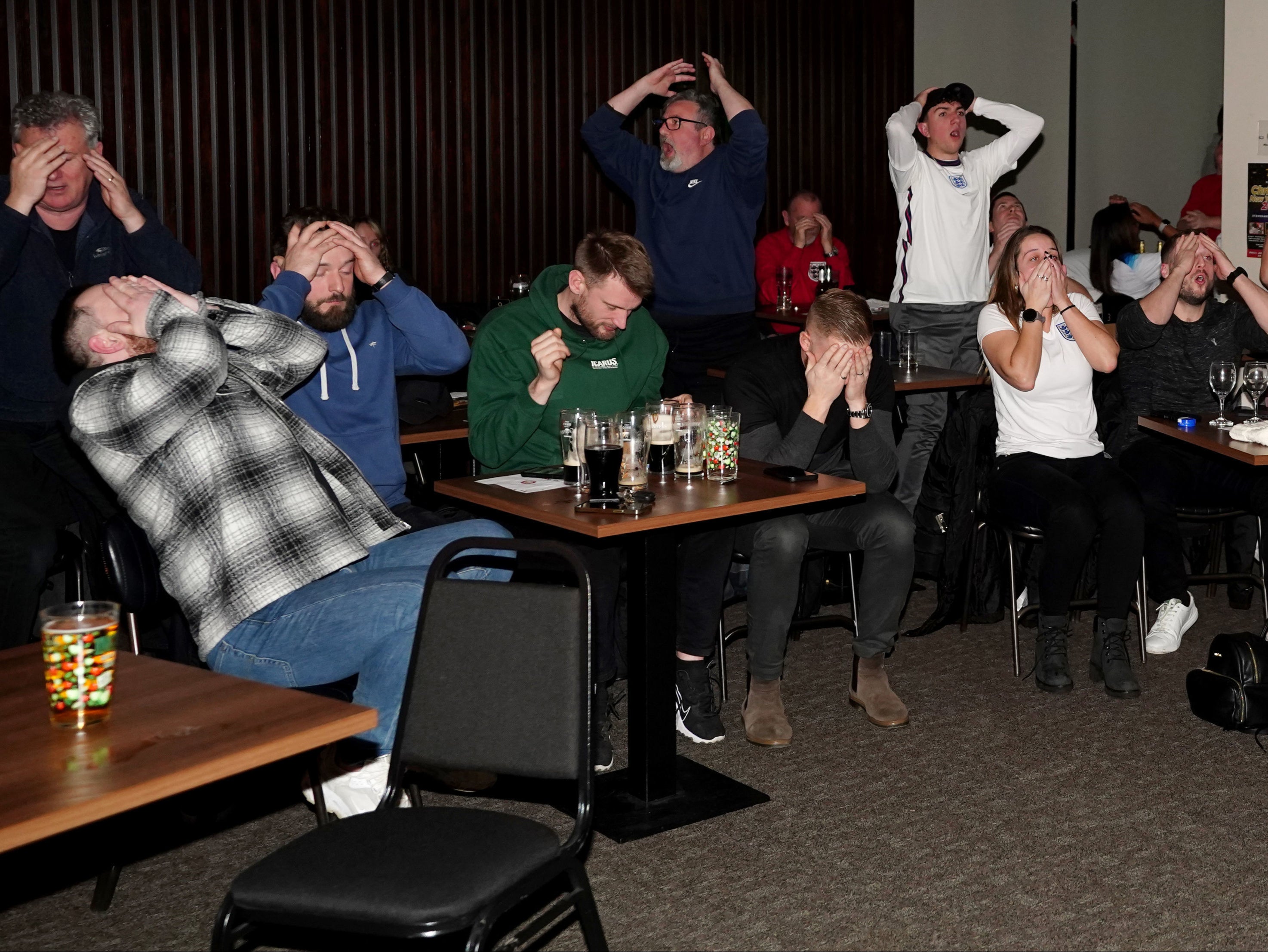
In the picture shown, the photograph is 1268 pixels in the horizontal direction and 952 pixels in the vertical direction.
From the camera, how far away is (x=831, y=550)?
407cm

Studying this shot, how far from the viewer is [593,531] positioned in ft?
9.59

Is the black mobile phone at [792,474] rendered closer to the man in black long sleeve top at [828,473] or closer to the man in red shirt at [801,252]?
the man in black long sleeve top at [828,473]

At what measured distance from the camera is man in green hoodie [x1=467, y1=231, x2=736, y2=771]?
3635 millimetres

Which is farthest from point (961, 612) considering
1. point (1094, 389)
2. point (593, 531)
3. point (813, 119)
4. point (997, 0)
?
point (997, 0)

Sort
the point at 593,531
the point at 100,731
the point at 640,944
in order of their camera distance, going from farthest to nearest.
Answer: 1. the point at 593,531
2. the point at 640,944
3. the point at 100,731

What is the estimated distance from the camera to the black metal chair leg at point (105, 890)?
285 centimetres

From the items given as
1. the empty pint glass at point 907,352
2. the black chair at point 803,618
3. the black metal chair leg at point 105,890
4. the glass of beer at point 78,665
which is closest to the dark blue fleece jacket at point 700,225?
the empty pint glass at point 907,352

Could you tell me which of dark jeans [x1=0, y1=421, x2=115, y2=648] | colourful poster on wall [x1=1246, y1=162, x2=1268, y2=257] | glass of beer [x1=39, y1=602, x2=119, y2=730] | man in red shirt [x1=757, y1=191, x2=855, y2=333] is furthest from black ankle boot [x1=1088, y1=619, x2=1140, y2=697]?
man in red shirt [x1=757, y1=191, x2=855, y2=333]

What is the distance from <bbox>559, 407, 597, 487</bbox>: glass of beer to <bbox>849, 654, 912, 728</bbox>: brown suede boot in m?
1.19

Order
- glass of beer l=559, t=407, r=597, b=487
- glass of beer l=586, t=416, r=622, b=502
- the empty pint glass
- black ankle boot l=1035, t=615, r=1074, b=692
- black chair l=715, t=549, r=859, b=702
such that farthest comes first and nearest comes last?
the empty pint glass
black ankle boot l=1035, t=615, r=1074, b=692
black chair l=715, t=549, r=859, b=702
glass of beer l=559, t=407, r=597, b=487
glass of beer l=586, t=416, r=622, b=502

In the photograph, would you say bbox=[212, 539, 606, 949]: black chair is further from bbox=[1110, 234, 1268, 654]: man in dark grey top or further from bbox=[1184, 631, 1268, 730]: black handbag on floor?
bbox=[1110, 234, 1268, 654]: man in dark grey top

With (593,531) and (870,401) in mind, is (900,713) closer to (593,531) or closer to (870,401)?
(870,401)

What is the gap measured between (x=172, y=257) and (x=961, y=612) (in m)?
2.98

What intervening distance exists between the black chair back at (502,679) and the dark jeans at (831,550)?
158cm
